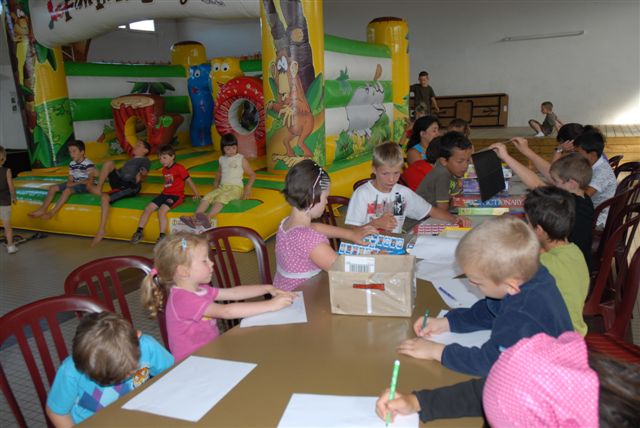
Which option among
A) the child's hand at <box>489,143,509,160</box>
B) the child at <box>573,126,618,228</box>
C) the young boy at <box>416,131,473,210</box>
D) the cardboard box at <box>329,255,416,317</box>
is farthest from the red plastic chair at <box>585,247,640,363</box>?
the child at <box>573,126,618,228</box>

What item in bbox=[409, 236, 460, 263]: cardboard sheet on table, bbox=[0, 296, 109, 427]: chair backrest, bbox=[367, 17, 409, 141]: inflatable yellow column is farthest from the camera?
bbox=[367, 17, 409, 141]: inflatable yellow column

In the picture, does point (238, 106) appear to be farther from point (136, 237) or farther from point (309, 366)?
point (309, 366)

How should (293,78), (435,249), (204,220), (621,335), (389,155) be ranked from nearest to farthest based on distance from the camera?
(621,335), (435,249), (389,155), (204,220), (293,78)

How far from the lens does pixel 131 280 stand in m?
4.16

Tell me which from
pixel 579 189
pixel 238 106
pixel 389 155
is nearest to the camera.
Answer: pixel 579 189

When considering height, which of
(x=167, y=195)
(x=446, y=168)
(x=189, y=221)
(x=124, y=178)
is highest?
(x=446, y=168)

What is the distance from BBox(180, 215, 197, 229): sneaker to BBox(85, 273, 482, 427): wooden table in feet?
10.8

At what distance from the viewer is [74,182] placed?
5.70 metres

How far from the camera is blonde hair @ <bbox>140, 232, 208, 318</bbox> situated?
65.2 inches

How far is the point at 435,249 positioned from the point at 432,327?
2.68 feet

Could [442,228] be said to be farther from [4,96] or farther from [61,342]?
[4,96]

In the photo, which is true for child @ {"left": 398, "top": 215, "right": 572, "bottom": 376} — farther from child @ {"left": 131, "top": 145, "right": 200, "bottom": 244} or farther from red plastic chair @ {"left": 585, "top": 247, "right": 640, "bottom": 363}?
child @ {"left": 131, "top": 145, "right": 200, "bottom": 244}

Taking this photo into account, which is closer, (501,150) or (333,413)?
(333,413)

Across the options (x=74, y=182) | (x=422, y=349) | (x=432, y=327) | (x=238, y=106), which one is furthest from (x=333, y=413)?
(x=238, y=106)
